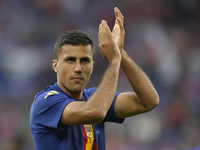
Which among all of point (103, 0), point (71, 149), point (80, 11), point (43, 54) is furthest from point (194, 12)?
point (71, 149)

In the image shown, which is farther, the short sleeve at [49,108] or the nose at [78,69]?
the nose at [78,69]

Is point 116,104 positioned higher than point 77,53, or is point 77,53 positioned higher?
point 77,53

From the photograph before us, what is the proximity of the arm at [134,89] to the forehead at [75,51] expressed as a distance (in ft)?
1.22

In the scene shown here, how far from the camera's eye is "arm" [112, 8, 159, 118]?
293 cm

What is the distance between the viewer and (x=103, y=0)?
8.46 metres

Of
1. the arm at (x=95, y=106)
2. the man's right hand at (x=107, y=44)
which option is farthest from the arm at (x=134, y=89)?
the arm at (x=95, y=106)

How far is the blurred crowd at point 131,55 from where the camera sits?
6.77 meters

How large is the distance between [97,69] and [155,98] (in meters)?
4.54

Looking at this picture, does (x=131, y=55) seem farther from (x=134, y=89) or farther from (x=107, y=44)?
(x=107, y=44)

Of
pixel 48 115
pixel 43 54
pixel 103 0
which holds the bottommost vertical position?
pixel 48 115

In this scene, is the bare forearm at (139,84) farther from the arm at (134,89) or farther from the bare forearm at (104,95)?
the bare forearm at (104,95)

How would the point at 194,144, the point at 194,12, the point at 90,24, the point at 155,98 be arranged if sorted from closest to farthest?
the point at 155,98, the point at 194,144, the point at 90,24, the point at 194,12

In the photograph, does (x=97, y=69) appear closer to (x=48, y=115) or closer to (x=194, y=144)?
(x=194, y=144)

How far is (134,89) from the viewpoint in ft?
9.68
